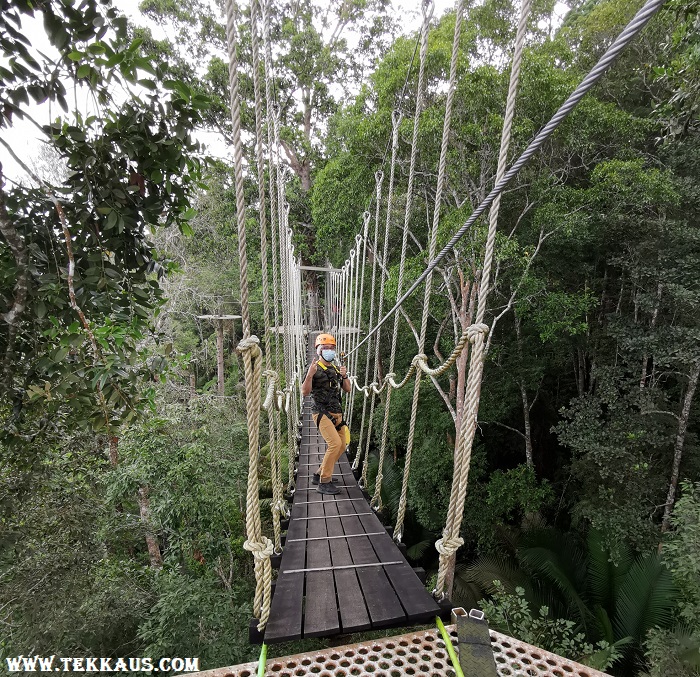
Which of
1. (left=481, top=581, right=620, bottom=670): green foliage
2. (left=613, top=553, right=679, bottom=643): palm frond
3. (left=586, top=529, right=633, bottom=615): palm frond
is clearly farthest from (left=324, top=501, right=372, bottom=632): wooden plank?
(left=586, top=529, right=633, bottom=615): palm frond

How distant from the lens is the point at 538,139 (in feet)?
2.71

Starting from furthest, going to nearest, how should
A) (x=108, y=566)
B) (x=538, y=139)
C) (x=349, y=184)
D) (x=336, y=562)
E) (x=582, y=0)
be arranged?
1. (x=582, y=0)
2. (x=349, y=184)
3. (x=108, y=566)
4. (x=336, y=562)
5. (x=538, y=139)

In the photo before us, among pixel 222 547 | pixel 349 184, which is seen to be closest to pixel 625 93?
pixel 349 184

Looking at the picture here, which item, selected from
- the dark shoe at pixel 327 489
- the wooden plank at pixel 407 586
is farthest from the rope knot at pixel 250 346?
the dark shoe at pixel 327 489

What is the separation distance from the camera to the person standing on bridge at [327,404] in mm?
2285

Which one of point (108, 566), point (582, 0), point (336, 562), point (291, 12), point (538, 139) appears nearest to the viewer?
point (538, 139)

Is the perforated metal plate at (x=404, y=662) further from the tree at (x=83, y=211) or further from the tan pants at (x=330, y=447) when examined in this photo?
the tan pants at (x=330, y=447)

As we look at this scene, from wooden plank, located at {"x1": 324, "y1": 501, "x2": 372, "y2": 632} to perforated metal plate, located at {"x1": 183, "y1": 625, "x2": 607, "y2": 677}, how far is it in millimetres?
149

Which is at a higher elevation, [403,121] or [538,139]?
[403,121]

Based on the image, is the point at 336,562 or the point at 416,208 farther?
the point at 416,208

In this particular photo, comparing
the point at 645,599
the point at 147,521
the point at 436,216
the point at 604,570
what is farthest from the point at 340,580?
the point at 604,570

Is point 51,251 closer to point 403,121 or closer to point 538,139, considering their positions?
point 538,139

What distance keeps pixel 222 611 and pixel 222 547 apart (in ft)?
1.70

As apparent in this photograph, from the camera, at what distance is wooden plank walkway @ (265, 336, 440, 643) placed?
42.6 inches
